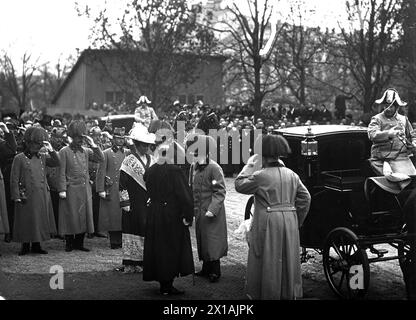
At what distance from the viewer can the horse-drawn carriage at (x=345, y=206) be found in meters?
6.86

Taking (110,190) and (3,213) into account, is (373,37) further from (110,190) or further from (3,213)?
(3,213)

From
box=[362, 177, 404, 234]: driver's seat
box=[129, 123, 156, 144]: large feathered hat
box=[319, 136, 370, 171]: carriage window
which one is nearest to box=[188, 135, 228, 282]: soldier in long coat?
box=[129, 123, 156, 144]: large feathered hat

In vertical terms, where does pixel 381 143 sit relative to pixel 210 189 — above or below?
above

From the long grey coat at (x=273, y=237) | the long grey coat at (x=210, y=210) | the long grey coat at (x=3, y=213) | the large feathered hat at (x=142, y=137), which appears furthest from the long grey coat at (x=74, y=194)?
the long grey coat at (x=273, y=237)

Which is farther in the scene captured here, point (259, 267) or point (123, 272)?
point (123, 272)

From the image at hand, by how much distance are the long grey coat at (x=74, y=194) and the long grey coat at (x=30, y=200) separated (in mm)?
271

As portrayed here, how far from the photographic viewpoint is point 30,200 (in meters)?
9.52

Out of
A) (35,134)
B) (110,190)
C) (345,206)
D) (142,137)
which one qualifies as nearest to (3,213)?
(35,134)

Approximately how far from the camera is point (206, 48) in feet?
92.2

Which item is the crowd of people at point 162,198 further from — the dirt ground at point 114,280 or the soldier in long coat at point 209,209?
the dirt ground at point 114,280

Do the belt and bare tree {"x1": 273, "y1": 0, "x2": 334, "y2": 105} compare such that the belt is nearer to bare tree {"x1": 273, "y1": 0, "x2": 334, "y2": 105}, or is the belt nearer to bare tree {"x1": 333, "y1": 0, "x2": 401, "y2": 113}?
bare tree {"x1": 333, "y1": 0, "x2": 401, "y2": 113}
